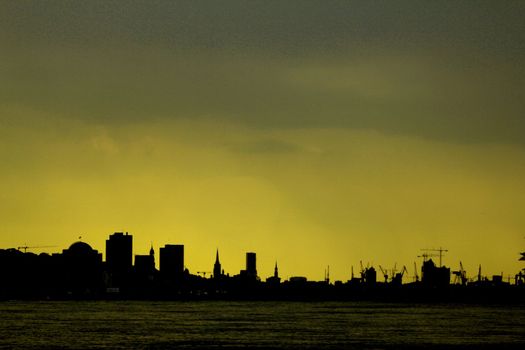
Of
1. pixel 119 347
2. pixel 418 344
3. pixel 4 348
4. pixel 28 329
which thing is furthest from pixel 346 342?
pixel 28 329

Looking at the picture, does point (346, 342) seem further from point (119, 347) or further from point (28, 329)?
point (28, 329)

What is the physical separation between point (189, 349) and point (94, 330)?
5602cm

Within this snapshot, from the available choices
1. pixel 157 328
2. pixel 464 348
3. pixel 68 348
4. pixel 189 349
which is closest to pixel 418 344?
pixel 464 348

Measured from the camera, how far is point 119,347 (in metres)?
142

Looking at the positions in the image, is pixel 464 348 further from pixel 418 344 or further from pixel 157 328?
pixel 157 328

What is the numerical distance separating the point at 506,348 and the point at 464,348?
5518mm

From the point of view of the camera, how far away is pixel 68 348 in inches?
5541

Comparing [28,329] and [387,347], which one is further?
[28,329]

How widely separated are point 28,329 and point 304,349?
69.9m

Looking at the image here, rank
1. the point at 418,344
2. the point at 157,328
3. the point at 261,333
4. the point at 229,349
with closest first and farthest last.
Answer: the point at 229,349
the point at 418,344
the point at 261,333
the point at 157,328

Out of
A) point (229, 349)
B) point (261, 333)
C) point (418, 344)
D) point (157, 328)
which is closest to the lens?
point (229, 349)

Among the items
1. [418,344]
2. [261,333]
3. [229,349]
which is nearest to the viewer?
[229,349]

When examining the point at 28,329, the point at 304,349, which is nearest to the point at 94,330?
the point at 28,329

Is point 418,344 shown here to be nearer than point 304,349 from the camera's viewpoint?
No
